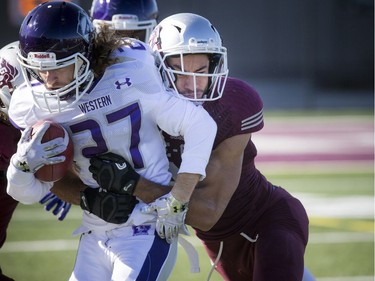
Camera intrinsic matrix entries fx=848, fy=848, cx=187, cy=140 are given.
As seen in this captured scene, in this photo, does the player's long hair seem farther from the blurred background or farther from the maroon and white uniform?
the blurred background

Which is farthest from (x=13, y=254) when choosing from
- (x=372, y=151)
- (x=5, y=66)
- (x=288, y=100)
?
(x=288, y=100)

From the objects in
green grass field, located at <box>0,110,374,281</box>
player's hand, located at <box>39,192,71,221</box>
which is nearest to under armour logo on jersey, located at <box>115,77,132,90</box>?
player's hand, located at <box>39,192,71,221</box>

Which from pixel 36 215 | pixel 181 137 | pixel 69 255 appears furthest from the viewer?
pixel 36 215

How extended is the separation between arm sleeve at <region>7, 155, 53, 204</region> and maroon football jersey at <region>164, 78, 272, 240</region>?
536 millimetres

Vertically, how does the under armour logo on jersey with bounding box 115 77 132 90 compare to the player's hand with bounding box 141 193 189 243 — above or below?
above

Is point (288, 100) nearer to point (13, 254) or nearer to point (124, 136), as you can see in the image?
point (13, 254)

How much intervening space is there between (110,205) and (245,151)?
735mm

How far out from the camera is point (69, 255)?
5363 mm

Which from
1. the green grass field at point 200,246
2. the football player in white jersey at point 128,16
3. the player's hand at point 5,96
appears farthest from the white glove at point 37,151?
the green grass field at point 200,246

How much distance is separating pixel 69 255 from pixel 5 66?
2070 millimetres

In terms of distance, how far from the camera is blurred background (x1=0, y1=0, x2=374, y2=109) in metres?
14.1

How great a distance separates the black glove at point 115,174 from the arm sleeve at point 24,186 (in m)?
0.22

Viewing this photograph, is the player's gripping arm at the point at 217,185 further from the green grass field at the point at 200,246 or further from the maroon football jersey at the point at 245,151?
the green grass field at the point at 200,246

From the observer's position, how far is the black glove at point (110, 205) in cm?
302
